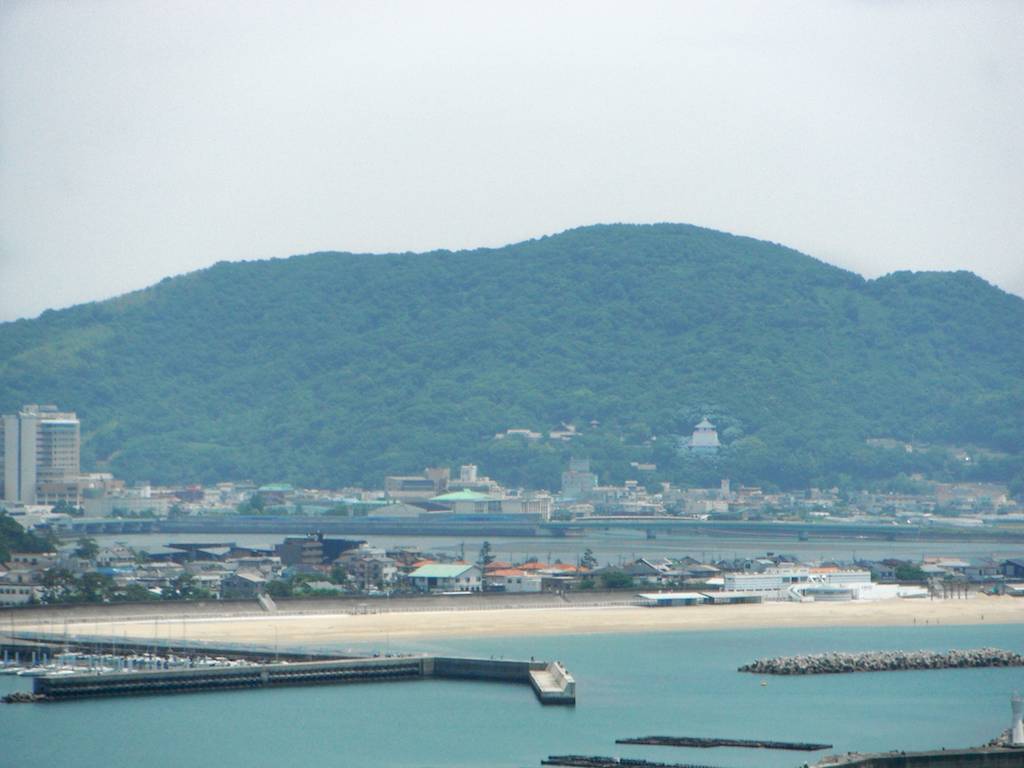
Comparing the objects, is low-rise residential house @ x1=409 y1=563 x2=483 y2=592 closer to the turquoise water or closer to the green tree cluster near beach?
the green tree cluster near beach

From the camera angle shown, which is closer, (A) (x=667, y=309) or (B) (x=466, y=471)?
(B) (x=466, y=471)

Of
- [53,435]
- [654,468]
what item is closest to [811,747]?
[53,435]

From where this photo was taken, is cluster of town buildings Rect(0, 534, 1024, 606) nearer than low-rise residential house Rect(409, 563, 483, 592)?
Yes

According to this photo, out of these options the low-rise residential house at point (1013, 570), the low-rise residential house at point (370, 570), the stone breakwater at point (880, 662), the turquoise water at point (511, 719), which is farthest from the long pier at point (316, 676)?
the low-rise residential house at point (1013, 570)

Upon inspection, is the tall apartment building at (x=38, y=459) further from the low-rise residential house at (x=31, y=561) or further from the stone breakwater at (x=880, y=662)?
the stone breakwater at (x=880, y=662)

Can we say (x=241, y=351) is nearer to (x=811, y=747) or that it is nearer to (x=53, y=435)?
(x=53, y=435)

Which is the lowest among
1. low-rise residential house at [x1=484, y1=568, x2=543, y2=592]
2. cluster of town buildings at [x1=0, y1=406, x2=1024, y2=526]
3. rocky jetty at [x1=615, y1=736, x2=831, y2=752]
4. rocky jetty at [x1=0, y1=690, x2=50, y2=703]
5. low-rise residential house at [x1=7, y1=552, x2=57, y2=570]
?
rocky jetty at [x1=615, y1=736, x2=831, y2=752]

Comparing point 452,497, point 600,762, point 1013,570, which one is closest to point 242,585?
point 1013,570

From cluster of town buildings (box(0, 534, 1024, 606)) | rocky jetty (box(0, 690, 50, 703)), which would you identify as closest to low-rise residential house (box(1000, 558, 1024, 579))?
cluster of town buildings (box(0, 534, 1024, 606))
